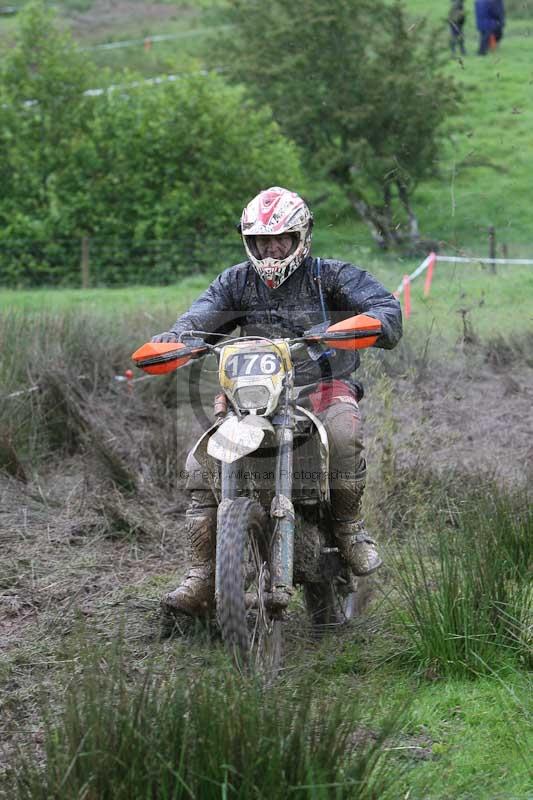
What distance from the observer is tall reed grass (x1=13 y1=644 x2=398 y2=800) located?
308 centimetres

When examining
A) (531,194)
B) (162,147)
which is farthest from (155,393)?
(531,194)

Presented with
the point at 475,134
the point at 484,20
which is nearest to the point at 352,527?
the point at 475,134

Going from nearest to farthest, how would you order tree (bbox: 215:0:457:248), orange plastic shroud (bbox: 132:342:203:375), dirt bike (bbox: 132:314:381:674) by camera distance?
dirt bike (bbox: 132:314:381:674), orange plastic shroud (bbox: 132:342:203:375), tree (bbox: 215:0:457:248)

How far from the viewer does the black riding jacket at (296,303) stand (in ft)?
18.1

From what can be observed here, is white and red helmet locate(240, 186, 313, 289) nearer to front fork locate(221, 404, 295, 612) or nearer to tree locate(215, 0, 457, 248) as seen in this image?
front fork locate(221, 404, 295, 612)

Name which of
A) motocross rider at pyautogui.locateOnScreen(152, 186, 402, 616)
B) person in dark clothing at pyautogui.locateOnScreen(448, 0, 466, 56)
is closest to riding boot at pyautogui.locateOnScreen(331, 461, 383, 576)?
motocross rider at pyautogui.locateOnScreen(152, 186, 402, 616)

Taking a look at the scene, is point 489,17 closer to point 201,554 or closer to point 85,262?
point 85,262

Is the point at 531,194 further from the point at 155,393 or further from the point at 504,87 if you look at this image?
the point at 155,393

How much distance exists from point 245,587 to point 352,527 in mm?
869

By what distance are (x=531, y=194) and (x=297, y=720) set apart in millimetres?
22508

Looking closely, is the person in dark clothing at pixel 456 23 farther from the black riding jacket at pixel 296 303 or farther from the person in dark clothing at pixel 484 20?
the black riding jacket at pixel 296 303

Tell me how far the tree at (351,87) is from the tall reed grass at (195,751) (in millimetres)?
20895

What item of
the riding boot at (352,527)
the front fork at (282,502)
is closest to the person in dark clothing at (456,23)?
the riding boot at (352,527)

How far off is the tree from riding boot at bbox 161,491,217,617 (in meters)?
18.9
